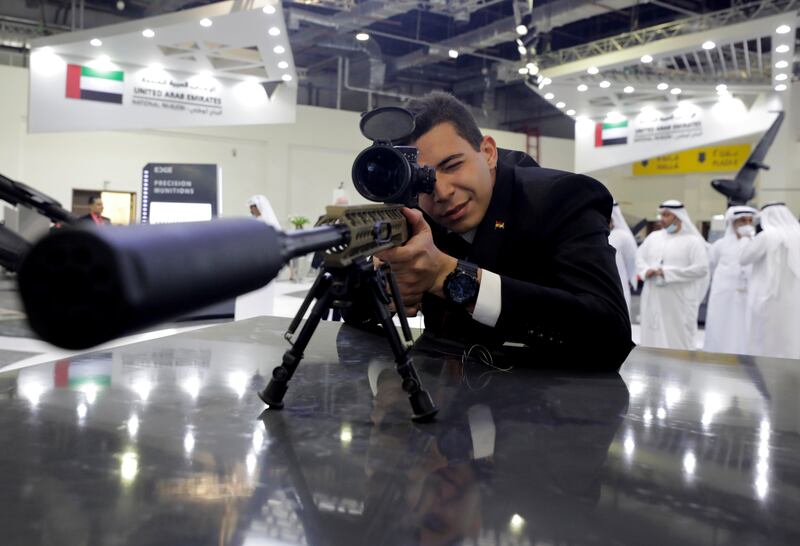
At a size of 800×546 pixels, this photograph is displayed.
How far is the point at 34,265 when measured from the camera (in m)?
0.29

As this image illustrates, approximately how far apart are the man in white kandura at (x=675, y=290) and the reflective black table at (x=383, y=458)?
4.73 m

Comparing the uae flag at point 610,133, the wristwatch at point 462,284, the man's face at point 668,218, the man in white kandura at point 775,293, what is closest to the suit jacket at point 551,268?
the wristwatch at point 462,284

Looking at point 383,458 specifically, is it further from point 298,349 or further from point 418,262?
point 418,262

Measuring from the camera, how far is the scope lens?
0.86 m

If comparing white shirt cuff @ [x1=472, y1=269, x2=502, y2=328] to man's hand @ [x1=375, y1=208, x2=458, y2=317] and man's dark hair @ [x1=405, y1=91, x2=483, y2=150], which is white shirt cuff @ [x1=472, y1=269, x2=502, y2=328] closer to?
man's hand @ [x1=375, y1=208, x2=458, y2=317]

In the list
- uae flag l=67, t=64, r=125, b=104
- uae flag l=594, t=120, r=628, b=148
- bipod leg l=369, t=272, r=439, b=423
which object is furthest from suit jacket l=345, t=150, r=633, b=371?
uae flag l=594, t=120, r=628, b=148

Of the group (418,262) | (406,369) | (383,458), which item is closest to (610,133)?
(418,262)

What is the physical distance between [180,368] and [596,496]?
81 centimetres

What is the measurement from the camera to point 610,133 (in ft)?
33.0

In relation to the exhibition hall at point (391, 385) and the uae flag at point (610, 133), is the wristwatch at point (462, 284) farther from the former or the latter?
the uae flag at point (610, 133)

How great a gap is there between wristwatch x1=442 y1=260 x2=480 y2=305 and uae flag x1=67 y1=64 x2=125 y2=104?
767 cm

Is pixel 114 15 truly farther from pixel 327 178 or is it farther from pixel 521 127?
pixel 521 127

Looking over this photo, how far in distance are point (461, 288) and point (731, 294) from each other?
18.5ft

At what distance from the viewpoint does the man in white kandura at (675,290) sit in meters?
5.57
